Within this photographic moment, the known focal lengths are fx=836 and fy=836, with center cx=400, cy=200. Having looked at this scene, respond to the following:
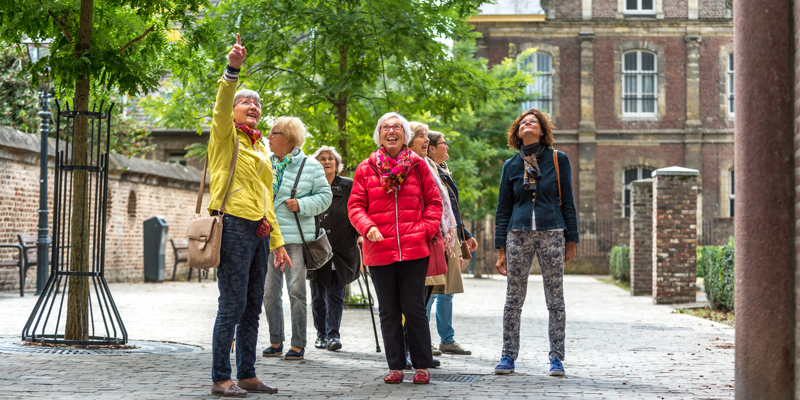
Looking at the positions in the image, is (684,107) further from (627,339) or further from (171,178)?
(627,339)

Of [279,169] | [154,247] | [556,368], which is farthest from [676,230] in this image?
[154,247]

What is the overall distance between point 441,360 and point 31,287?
10.7 meters

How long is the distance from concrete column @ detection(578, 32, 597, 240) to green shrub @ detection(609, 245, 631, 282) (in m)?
9.48

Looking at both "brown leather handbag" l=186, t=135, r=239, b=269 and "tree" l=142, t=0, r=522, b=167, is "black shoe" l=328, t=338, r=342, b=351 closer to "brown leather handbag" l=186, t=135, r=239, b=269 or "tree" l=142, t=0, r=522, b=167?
"brown leather handbag" l=186, t=135, r=239, b=269

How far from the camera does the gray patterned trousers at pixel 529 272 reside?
20.8 ft

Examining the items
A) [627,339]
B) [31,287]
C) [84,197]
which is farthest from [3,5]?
[31,287]

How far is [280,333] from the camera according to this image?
7242 mm

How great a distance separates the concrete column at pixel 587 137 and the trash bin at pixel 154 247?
60.3 feet

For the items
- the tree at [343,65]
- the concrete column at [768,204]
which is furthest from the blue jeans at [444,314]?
the tree at [343,65]

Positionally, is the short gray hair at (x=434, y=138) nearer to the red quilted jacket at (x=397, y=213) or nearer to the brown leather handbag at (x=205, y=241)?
the red quilted jacket at (x=397, y=213)

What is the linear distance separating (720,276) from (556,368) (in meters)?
6.78

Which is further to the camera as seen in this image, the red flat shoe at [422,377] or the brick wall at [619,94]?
the brick wall at [619,94]

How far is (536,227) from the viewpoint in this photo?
250 inches

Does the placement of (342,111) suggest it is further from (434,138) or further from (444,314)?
(444,314)
